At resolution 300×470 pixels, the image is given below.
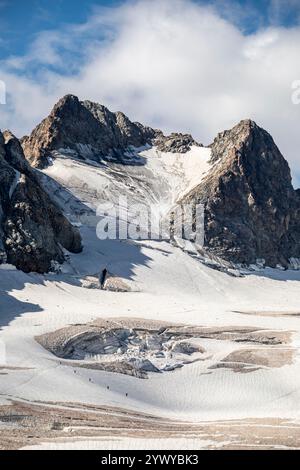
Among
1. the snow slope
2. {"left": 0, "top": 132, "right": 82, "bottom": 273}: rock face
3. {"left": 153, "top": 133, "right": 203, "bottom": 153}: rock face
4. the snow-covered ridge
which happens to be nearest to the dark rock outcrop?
the snow-covered ridge

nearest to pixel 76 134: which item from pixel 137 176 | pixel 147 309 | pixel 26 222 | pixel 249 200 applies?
pixel 137 176

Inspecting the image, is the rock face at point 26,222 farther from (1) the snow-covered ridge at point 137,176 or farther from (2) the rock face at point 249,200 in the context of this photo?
(2) the rock face at point 249,200

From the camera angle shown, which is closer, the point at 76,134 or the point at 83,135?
the point at 76,134

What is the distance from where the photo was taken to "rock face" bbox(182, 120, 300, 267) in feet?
449

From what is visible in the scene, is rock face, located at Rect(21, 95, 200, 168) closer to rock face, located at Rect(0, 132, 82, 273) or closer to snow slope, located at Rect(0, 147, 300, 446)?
snow slope, located at Rect(0, 147, 300, 446)

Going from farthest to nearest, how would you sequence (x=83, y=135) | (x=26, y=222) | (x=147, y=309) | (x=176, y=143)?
(x=176, y=143)
(x=83, y=135)
(x=26, y=222)
(x=147, y=309)

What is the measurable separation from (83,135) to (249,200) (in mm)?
44100

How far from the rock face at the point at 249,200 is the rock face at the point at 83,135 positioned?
2570 centimetres

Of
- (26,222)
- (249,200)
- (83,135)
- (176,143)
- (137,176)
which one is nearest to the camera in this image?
(26,222)

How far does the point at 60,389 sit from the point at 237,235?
90936 mm

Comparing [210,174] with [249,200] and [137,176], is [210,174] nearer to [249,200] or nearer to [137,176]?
[249,200]

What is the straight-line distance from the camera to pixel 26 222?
96438 millimetres

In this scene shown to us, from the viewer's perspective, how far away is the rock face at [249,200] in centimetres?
13700

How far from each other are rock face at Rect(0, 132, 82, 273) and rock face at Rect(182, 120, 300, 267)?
127ft
